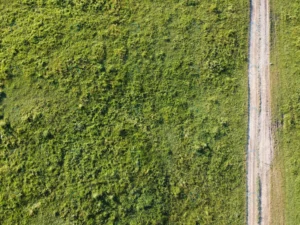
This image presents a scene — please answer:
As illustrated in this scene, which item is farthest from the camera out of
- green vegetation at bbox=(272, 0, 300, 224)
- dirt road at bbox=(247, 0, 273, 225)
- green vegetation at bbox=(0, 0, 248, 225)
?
green vegetation at bbox=(272, 0, 300, 224)

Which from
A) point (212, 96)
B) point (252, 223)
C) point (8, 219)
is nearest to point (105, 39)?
point (212, 96)

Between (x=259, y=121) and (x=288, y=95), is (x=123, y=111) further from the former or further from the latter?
(x=288, y=95)

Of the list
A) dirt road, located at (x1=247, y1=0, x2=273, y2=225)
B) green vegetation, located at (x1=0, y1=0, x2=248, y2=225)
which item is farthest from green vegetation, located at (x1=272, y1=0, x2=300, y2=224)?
green vegetation, located at (x1=0, y1=0, x2=248, y2=225)

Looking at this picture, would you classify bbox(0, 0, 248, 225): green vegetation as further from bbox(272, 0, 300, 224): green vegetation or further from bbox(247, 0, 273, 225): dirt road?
bbox(272, 0, 300, 224): green vegetation

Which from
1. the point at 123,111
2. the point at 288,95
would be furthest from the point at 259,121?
the point at 123,111

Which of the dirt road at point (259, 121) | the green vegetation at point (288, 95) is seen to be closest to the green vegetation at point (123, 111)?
the dirt road at point (259, 121)
